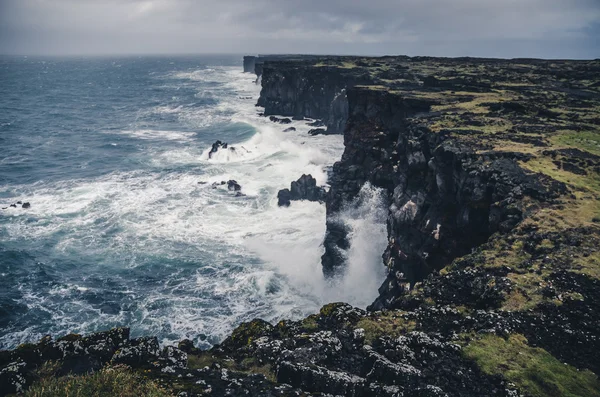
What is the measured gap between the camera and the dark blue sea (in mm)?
35625

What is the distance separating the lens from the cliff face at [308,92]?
97.8 m

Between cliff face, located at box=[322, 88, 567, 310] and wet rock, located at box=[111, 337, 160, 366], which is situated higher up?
cliff face, located at box=[322, 88, 567, 310]

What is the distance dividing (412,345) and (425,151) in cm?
2146

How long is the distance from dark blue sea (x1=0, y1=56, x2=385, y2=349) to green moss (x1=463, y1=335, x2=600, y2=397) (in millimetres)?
22953

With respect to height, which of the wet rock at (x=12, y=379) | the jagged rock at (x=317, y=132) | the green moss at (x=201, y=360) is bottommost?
the green moss at (x=201, y=360)

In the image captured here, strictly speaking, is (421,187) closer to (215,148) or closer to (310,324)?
(310,324)

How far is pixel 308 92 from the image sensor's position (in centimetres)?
11425

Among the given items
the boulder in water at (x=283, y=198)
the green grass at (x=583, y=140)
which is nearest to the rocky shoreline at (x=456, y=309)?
the green grass at (x=583, y=140)

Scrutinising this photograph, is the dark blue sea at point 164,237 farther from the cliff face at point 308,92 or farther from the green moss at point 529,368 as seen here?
the green moss at point 529,368

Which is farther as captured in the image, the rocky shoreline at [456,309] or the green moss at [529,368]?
the rocky shoreline at [456,309]

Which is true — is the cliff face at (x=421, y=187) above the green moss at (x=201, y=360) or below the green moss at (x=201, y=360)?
above

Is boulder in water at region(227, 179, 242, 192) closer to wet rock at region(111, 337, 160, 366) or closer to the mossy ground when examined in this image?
the mossy ground

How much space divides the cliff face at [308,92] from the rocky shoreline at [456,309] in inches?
2454

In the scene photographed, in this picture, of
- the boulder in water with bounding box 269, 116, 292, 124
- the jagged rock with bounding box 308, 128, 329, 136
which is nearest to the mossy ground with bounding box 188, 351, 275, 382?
the jagged rock with bounding box 308, 128, 329, 136
